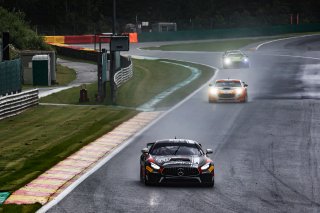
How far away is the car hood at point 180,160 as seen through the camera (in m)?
22.0

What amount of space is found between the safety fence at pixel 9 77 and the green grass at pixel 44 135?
5.31ft

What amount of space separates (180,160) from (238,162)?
5395 mm

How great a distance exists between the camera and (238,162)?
27.2m

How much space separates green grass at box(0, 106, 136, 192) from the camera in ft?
84.7

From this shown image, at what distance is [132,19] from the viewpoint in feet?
511

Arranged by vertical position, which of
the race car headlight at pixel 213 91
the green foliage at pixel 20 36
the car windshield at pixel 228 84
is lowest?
the race car headlight at pixel 213 91

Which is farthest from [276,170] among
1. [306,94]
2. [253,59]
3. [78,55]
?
[78,55]

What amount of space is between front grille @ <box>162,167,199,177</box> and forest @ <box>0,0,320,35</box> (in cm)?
11344

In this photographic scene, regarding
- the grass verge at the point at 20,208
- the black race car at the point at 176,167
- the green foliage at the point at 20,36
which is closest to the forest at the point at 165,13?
the green foliage at the point at 20,36

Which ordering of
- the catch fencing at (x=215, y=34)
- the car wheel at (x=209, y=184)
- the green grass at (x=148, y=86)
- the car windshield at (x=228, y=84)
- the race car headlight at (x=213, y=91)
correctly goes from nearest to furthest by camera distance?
the car wheel at (x=209, y=184)
the race car headlight at (x=213, y=91)
the car windshield at (x=228, y=84)
the green grass at (x=148, y=86)
the catch fencing at (x=215, y=34)

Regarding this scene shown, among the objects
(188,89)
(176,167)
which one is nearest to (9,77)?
(188,89)

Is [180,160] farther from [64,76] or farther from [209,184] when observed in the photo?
[64,76]

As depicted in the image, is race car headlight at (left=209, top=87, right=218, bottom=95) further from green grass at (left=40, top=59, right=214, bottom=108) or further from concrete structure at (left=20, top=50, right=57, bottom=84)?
concrete structure at (left=20, top=50, right=57, bottom=84)

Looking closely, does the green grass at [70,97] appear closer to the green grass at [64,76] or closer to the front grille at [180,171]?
the green grass at [64,76]
